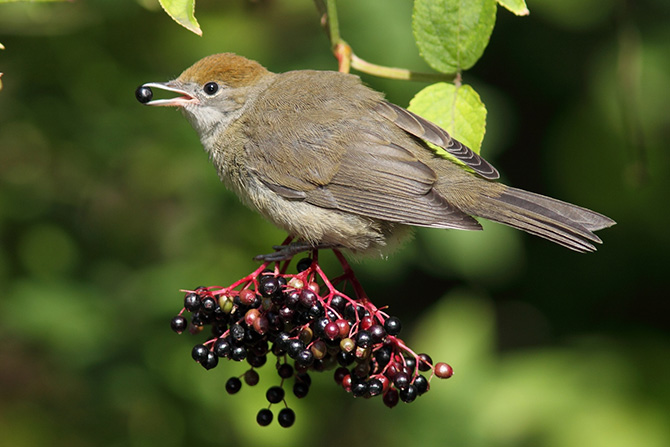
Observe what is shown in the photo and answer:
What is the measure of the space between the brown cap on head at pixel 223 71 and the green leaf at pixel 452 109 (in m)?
1.18

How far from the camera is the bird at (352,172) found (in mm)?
3258

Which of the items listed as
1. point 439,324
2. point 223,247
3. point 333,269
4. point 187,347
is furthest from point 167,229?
point 439,324

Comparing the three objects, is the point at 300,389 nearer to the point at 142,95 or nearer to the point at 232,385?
the point at 232,385

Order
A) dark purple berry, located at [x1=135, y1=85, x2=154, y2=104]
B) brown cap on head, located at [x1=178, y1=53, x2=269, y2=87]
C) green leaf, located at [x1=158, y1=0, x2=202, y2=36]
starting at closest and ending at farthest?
green leaf, located at [x1=158, y1=0, x2=202, y2=36] < dark purple berry, located at [x1=135, y1=85, x2=154, y2=104] < brown cap on head, located at [x1=178, y1=53, x2=269, y2=87]

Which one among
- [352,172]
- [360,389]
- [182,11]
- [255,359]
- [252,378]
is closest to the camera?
[182,11]

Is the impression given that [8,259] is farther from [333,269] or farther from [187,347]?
[333,269]

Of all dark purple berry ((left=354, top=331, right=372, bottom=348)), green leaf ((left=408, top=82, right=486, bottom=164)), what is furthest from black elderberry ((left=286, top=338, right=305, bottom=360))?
green leaf ((left=408, top=82, right=486, bottom=164))

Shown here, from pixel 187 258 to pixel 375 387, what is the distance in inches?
77.8

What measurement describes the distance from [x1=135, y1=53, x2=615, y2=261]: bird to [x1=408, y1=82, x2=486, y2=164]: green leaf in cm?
14

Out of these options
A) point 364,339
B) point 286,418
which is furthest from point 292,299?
point 286,418

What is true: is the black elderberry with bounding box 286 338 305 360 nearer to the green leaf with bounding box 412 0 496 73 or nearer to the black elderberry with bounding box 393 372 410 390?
the black elderberry with bounding box 393 372 410 390

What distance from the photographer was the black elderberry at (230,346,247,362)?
110 inches

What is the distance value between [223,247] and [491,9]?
2.19 metres

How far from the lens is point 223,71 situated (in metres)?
3.81
